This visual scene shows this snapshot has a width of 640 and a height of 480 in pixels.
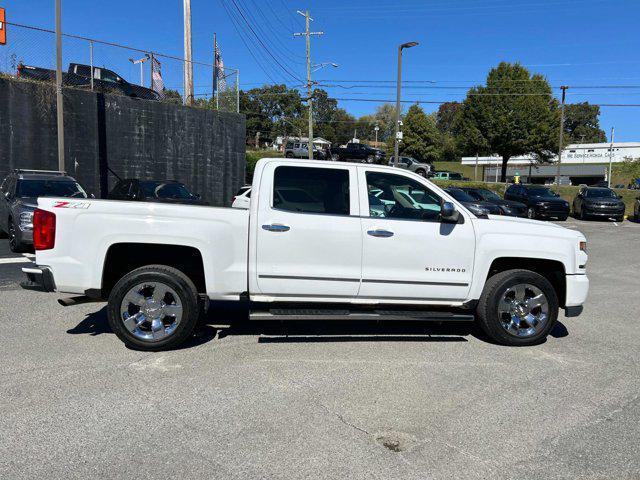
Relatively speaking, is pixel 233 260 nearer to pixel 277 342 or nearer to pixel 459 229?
pixel 277 342

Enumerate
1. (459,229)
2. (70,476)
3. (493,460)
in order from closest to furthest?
(70,476), (493,460), (459,229)

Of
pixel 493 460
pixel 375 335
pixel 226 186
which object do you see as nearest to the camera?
pixel 493 460

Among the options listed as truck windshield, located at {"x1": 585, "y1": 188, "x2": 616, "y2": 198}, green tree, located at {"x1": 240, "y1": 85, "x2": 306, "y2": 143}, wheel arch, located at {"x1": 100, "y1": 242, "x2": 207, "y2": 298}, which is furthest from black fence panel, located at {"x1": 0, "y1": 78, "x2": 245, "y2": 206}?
green tree, located at {"x1": 240, "y1": 85, "x2": 306, "y2": 143}

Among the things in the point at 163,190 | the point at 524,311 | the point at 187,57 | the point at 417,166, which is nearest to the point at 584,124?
the point at 417,166

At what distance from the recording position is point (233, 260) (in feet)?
16.6

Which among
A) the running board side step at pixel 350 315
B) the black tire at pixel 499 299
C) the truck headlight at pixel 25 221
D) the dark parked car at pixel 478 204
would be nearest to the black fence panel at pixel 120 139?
the truck headlight at pixel 25 221

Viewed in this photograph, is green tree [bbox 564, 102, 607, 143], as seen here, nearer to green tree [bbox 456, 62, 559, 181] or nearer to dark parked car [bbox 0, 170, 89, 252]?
green tree [bbox 456, 62, 559, 181]

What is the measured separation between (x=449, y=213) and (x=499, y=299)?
1.09 m

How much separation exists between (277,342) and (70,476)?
2690mm

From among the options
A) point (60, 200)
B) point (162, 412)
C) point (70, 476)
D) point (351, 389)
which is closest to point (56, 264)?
point (60, 200)

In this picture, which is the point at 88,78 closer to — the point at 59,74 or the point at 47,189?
the point at 59,74

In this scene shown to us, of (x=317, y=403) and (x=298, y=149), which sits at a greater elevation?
(x=298, y=149)

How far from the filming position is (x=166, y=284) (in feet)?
16.4

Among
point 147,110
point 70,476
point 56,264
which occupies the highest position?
point 147,110
